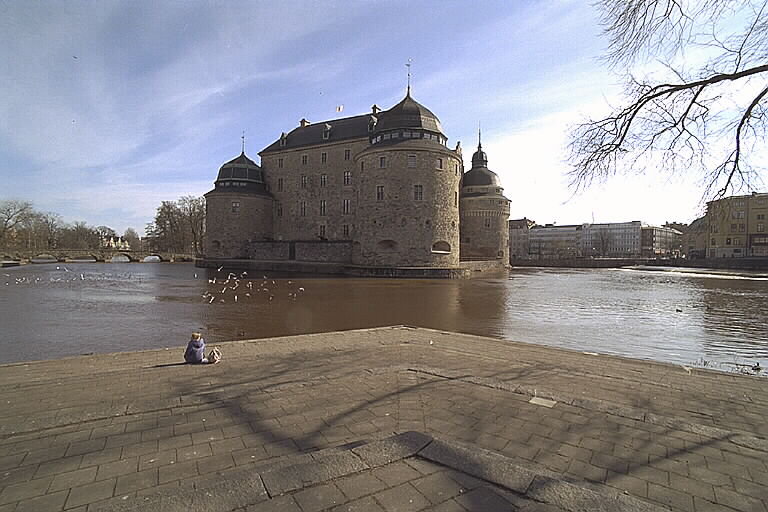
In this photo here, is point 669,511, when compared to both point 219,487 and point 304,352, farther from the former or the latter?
point 304,352

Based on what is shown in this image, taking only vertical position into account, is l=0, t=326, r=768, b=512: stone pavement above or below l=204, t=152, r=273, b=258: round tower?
below

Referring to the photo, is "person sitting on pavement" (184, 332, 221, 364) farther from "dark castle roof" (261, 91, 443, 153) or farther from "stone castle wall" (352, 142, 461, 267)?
"dark castle roof" (261, 91, 443, 153)

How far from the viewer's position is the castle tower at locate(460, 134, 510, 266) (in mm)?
48156

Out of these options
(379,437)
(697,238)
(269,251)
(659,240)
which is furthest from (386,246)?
(659,240)

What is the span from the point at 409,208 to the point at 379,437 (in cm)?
2963

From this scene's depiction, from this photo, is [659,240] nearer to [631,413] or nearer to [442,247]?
[442,247]

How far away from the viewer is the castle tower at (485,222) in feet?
158

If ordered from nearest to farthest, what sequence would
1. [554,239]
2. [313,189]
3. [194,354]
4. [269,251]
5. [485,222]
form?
[194,354] → [269,251] → [313,189] → [485,222] → [554,239]

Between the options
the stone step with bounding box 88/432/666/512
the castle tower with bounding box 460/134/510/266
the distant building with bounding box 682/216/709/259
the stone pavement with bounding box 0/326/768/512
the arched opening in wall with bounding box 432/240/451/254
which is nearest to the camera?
the stone step with bounding box 88/432/666/512

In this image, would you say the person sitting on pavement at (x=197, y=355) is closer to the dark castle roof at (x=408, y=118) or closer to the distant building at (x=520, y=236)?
the dark castle roof at (x=408, y=118)

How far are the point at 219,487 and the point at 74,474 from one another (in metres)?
0.96

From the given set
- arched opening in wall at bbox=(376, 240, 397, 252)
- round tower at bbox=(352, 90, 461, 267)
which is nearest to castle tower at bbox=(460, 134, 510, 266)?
round tower at bbox=(352, 90, 461, 267)

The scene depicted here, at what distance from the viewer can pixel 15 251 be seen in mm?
55594

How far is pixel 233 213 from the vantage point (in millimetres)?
45094
